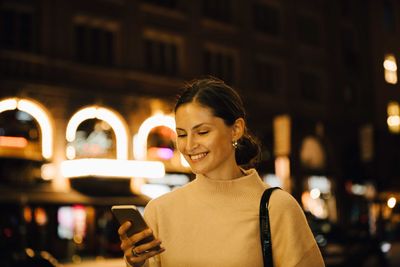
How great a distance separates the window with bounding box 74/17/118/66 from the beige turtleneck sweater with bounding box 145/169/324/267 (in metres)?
20.4

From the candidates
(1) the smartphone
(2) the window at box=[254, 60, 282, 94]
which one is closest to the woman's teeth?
(1) the smartphone

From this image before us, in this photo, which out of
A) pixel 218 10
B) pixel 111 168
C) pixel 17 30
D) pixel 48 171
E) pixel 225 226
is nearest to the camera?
pixel 225 226

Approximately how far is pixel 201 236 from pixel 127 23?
22.2 m

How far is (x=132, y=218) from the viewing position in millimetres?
2590

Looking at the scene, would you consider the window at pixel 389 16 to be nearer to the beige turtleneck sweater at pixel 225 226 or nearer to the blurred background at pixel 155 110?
the blurred background at pixel 155 110

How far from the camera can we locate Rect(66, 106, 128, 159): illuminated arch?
2220 centimetres

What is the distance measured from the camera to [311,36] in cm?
3378

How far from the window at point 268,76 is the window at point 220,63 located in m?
1.72

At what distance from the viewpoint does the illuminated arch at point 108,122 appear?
72.8ft

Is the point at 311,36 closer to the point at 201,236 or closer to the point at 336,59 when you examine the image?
the point at 336,59

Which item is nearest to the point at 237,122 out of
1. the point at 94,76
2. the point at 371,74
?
the point at 94,76

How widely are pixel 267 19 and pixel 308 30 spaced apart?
341cm

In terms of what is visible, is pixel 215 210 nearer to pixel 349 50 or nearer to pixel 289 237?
pixel 289 237

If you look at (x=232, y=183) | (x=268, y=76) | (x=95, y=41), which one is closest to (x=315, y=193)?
(x=268, y=76)
